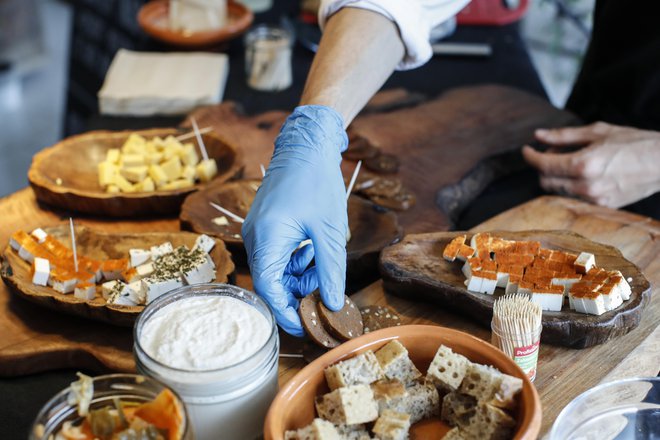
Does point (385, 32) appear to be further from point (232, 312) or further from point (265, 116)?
point (232, 312)

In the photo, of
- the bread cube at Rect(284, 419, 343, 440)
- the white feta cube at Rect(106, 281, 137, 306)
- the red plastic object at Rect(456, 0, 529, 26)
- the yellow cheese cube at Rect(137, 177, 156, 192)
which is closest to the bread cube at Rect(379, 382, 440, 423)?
the bread cube at Rect(284, 419, 343, 440)

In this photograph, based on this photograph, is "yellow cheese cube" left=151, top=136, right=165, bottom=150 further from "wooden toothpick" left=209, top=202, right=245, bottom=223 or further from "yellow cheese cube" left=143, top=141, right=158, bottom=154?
"wooden toothpick" left=209, top=202, right=245, bottom=223

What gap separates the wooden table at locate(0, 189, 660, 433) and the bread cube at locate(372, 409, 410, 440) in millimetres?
324

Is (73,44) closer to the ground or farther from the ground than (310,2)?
closer to the ground

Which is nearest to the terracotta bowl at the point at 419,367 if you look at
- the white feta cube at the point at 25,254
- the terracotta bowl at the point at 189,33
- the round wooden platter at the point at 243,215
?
the round wooden platter at the point at 243,215

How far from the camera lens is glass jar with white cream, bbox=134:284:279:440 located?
118cm

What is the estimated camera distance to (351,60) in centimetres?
201

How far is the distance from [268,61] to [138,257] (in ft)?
4.43

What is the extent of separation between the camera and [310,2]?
3348 millimetres

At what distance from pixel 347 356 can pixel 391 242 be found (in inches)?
21.7

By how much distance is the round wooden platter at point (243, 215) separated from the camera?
1830 millimetres

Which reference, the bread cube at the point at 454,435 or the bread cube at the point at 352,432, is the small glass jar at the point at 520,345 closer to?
the bread cube at the point at 454,435

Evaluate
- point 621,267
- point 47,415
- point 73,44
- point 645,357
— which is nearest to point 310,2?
point 73,44

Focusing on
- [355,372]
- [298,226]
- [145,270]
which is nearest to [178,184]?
[145,270]
